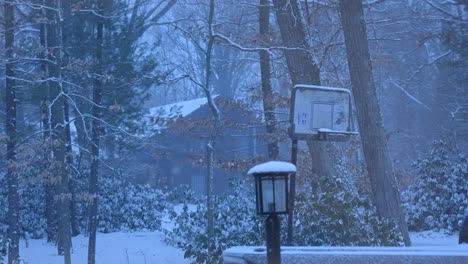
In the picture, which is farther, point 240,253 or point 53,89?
point 53,89

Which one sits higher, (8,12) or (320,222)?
(8,12)

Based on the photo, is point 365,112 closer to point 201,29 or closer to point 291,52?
point 291,52

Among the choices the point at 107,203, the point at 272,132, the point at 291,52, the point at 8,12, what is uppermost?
the point at 8,12

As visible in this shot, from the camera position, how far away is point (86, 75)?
47.8 feet

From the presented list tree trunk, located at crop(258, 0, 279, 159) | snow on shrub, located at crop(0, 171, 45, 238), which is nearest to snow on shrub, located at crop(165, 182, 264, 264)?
tree trunk, located at crop(258, 0, 279, 159)

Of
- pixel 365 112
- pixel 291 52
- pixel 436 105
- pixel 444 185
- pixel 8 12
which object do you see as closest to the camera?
pixel 365 112

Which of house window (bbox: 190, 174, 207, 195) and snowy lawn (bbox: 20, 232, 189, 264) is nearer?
snowy lawn (bbox: 20, 232, 189, 264)

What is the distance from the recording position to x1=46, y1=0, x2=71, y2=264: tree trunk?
43.3 ft

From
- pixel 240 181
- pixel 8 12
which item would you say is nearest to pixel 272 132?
pixel 240 181

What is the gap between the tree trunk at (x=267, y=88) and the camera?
14.2m

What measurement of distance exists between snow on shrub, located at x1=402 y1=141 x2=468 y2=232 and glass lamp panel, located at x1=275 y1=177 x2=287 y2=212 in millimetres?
13950

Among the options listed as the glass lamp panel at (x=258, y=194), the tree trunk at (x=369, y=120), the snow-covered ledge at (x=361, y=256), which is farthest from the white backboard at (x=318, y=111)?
the glass lamp panel at (x=258, y=194)

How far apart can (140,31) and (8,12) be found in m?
3.87

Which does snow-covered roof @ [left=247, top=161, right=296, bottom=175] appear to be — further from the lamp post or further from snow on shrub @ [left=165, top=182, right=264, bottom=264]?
snow on shrub @ [left=165, top=182, right=264, bottom=264]
